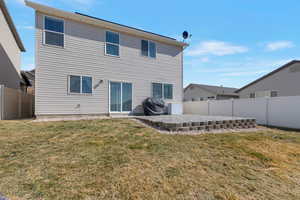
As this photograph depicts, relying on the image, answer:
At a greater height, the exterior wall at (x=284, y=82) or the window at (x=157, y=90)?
the exterior wall at (x=284, y=82)

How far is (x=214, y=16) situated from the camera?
28.0 feet

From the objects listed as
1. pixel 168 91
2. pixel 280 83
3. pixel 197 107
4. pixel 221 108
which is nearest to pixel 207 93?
pixel 280 83

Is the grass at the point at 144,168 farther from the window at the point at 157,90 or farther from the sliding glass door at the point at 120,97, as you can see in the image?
the window at the point at 157,90

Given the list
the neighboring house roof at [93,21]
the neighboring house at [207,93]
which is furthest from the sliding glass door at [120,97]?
the neighboring house at [207,93]

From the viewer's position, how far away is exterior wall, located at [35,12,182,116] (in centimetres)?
711

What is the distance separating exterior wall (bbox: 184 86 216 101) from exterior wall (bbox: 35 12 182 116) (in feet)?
40.6

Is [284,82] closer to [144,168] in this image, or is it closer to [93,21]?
[93,21]

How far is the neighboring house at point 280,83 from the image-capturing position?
12648 mm

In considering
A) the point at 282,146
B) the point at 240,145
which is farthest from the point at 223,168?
the point at 282,146

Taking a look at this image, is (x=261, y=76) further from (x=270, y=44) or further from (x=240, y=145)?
(x=240, y=145)

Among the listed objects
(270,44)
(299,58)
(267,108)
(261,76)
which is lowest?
(267,108)

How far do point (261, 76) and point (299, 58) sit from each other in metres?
3.10

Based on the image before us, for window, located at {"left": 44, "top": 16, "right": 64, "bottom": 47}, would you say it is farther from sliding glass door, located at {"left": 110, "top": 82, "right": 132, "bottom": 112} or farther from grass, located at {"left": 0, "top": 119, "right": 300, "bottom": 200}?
grass, located at {"left": 0, "top": 119, "right": 300, "bottom": 200}

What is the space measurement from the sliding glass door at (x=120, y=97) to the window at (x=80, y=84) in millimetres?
1218
